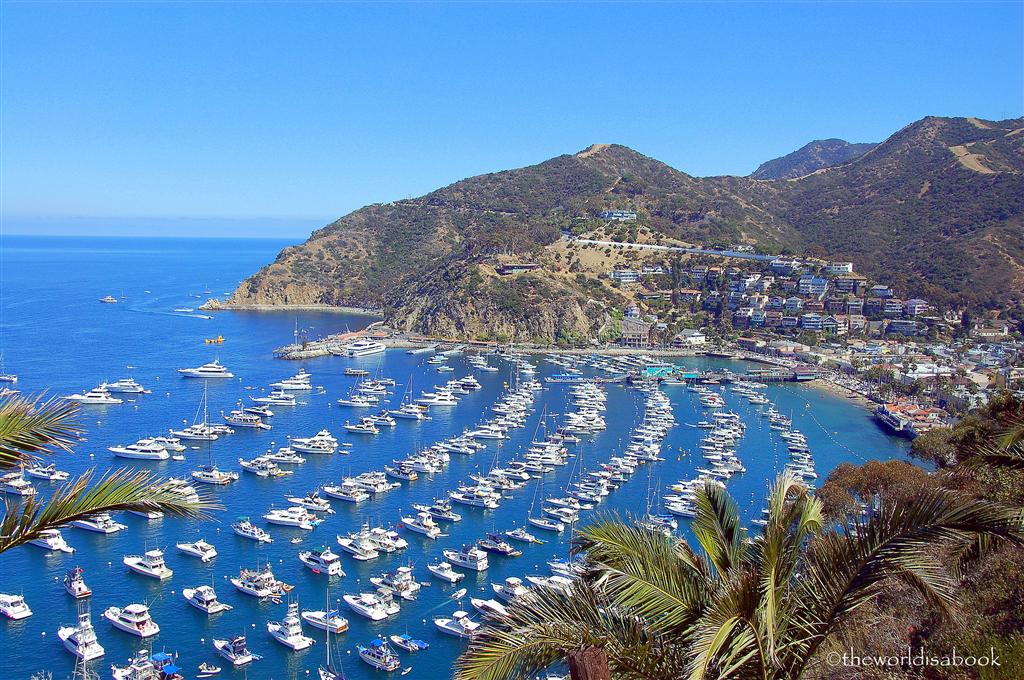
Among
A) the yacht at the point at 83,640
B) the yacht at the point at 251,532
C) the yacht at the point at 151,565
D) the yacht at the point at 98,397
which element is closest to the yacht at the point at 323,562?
the yacht at the point at 251,532

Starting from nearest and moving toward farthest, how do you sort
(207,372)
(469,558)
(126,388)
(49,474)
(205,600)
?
(205,600)
(469,558)
(49,474)
(126,388)
(207,372)

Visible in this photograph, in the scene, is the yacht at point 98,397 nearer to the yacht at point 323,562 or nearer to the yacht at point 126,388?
the yacht at point 126,388

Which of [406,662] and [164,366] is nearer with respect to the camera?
[406,662]

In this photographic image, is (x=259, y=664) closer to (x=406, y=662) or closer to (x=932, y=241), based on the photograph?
(x=406, y=662)

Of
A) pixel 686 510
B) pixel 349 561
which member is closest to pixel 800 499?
pixel 349 561

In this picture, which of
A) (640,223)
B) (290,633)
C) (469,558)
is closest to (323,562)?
(290,633)

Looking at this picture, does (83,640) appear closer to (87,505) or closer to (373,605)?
(373,605)

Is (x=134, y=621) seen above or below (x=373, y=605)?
above
